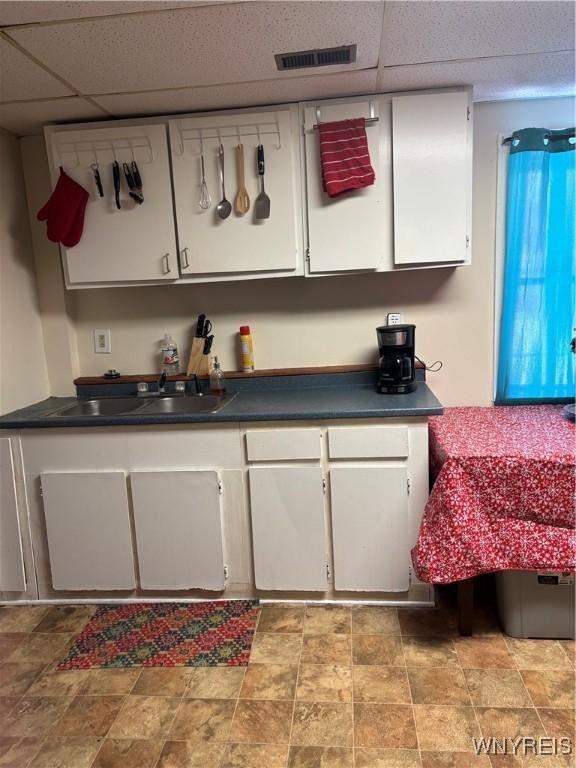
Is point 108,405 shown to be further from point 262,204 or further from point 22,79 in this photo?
point 22,79

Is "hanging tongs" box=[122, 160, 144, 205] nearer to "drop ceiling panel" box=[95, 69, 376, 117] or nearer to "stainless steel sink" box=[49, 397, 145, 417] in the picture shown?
"drop ceiling panel" box=[95, 69, 376, 117]

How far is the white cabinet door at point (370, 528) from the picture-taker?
6.91 ft

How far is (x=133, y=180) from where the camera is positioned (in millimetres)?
2281

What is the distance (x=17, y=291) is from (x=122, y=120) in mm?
955

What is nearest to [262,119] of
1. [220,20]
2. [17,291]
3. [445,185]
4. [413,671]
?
[220,20]

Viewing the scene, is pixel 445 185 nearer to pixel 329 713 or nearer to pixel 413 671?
pixel 413 671

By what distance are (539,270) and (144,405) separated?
6.51ft

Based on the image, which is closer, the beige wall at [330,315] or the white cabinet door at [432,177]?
the white cabinet door at [432,177]

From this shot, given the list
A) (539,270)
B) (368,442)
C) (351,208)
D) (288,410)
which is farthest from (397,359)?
(539,270)

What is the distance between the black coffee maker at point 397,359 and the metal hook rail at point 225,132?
955 millimetres

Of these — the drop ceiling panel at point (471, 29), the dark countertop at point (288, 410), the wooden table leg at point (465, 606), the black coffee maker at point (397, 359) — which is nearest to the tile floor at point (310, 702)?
the wooden table leg at point (465, 606)

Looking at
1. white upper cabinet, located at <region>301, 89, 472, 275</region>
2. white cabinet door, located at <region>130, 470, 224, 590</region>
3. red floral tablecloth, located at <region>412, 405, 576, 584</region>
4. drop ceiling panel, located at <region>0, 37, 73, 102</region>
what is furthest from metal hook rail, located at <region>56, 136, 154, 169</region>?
red floral tablecloth, located at <region>412, 405, 576, 584</region>

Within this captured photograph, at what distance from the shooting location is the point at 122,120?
2312mm

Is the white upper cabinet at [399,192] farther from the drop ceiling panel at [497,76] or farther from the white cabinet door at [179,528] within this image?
the white cabinet door at [179,528]
